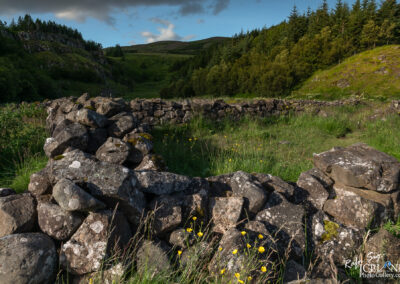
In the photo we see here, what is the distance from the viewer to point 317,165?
3949 millimetres

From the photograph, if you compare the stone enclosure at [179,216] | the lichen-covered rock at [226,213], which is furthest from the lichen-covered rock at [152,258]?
the lichen-covered rock at [226,213]

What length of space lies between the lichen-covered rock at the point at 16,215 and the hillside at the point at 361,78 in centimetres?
2973

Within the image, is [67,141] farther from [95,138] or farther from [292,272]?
[292,272]

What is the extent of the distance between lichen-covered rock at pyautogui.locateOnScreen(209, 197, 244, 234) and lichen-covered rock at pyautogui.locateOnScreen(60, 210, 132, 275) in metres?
1.16

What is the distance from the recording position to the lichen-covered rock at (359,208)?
3.23 metres

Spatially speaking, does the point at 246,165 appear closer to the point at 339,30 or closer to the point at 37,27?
the point at 339,30

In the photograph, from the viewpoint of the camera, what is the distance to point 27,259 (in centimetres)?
205

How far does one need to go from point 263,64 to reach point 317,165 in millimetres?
34211

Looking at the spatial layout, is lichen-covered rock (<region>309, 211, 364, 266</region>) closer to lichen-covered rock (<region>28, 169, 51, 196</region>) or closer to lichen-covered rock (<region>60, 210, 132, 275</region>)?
lichen-covered rock (<region>60, 210, 132, 275</region>)

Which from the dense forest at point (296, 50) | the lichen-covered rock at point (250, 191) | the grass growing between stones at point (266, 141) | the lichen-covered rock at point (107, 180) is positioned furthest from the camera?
the dense forest at point (296, 50)

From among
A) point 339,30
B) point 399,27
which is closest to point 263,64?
point 339,30

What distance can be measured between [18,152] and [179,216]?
4.48 meters

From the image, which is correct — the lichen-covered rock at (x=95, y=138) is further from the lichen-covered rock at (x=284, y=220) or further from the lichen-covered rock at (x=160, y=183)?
the lichen-covered rock at (x=284, y=220)

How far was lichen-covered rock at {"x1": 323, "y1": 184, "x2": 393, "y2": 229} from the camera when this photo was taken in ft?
10.6
